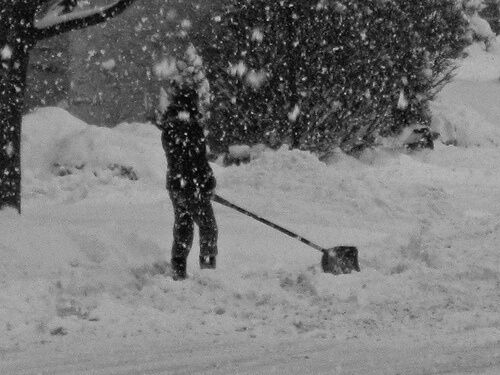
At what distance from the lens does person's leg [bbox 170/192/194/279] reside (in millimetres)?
7128

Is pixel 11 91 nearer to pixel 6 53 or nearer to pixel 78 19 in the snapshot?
pixel 6 53

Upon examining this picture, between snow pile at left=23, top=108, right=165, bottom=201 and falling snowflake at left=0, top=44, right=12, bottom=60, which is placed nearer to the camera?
falling snowflake at left=0, top=44, right=12, bottom=60

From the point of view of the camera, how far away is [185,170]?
A: 7.00 metres

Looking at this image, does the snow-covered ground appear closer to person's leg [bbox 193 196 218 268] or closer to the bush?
person's leg [bbox 193 196 218 268]

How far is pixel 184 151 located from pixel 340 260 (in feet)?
5.24

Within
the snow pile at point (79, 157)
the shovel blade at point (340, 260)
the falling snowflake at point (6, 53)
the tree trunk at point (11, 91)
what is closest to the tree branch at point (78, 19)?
the tree trunk at point (11, 91)

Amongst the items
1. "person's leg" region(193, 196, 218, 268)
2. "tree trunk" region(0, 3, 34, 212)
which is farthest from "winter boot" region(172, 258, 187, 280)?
"tree trunk" region(0, 3, 34, 212)

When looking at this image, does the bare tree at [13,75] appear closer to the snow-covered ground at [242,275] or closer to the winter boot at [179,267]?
the snow-covered ground at [242,275]

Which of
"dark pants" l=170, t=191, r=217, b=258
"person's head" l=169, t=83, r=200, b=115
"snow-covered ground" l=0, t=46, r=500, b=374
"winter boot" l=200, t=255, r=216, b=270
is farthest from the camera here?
"winter boot" l=200, t=255, r=216, b=270

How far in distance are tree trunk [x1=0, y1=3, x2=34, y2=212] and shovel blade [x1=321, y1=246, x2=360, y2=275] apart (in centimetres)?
306

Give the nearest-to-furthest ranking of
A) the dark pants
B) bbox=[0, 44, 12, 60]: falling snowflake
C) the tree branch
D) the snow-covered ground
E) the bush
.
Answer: the snow-covered ground
the dark pants
bbox=[0, 44, 12, 60]: falling snowflake
the tree branch
the bush

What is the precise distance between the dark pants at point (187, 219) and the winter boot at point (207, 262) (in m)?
0.16

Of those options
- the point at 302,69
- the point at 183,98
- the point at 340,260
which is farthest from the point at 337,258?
the point at 302,69

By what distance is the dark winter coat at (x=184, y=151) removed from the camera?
6.92m
